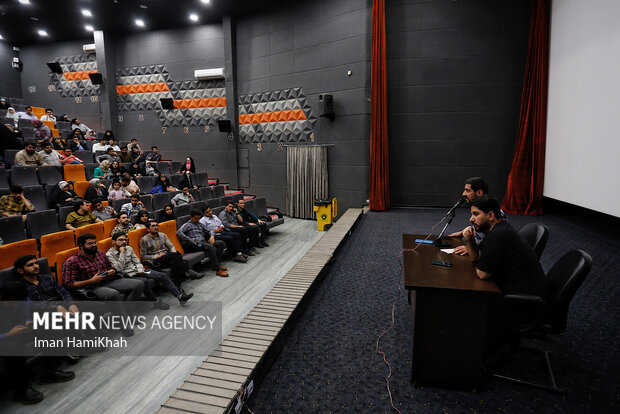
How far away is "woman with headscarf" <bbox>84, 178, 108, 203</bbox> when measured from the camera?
18.5ft

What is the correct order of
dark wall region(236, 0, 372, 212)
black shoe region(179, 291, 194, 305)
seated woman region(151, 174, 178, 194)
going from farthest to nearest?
1. dark wall region(236, 0, 372, 212)
2. seated woman region(151, 174, 178, 194)
3. black shoe region(179, 291, 194, 305)

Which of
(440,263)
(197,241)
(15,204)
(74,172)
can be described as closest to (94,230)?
(197,241)

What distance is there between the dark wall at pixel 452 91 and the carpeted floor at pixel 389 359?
3719mm

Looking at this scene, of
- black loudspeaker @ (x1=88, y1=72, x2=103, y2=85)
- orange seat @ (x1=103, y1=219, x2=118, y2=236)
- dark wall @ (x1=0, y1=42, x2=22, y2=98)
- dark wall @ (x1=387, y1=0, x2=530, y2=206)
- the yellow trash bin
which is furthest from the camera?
dark wall @ (x1=0, y1=42, x2=22, y2=98)

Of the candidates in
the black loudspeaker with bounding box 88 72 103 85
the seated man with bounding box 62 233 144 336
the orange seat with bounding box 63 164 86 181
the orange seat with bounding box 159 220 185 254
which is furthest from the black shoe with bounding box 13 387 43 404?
the black loudspeaker with bounding box 88 72 103 85

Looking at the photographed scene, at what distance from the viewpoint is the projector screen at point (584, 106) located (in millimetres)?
4270

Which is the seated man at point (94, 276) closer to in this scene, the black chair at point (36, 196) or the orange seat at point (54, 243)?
the orange seat at point (54, 243)

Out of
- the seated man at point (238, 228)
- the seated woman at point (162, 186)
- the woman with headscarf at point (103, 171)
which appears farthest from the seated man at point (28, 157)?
the seated man at point (238, 228)

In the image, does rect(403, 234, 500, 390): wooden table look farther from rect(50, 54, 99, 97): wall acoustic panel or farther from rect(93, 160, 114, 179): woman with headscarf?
rect(50, 54, 99, 97): wall acoustic panel

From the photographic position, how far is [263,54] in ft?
29.8

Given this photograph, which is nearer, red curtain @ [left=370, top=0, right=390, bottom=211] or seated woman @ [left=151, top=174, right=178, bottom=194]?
seated woman @ [left=151, top=174, right=178, bottom=194]

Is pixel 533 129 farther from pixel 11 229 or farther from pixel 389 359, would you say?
pixel 11 229

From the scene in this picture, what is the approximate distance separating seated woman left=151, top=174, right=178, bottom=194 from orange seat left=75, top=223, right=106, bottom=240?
252cm

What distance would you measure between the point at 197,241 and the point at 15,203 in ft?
7.92
